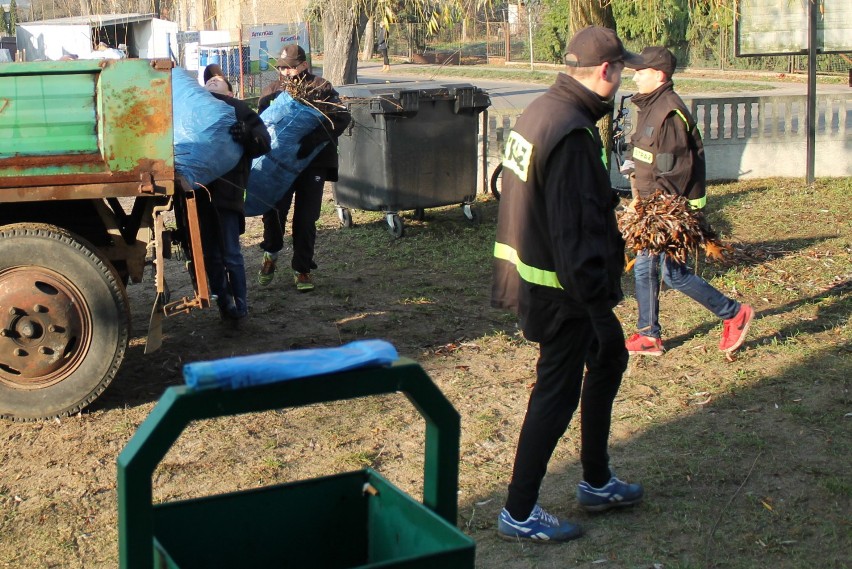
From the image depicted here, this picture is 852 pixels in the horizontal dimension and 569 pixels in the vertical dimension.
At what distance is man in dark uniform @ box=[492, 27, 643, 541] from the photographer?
364cm

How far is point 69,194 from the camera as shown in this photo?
5246 millimetres

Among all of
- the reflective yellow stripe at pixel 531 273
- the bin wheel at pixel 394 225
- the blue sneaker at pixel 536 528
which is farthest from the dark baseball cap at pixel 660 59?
the bin wheel at pixel 394 225

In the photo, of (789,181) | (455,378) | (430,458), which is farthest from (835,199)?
(430,458)

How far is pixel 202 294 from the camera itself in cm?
554

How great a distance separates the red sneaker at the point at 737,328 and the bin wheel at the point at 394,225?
439 cm

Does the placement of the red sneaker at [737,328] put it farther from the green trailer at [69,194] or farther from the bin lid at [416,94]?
the bin lid at [416,94]

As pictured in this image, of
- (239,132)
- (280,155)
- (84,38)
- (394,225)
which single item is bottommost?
(394,225)

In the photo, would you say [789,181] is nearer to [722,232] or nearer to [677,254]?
[722,232]

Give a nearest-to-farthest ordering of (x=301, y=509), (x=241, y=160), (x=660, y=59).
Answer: (x=301, y=509)
(x=660, y=59)
(x=241, y=160)

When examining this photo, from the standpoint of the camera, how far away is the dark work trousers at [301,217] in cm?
795


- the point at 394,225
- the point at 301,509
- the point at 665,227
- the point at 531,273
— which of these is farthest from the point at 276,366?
the point at 394,225

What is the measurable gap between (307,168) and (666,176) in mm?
2933

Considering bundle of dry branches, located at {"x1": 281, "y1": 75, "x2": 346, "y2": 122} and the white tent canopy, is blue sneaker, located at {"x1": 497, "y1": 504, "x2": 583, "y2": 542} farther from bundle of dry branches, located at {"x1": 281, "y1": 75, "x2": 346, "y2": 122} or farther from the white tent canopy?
the white tent canopy

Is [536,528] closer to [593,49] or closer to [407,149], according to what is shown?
[593,49]
